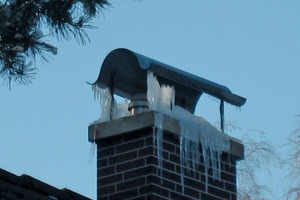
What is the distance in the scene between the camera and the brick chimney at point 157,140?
13617 millimetres

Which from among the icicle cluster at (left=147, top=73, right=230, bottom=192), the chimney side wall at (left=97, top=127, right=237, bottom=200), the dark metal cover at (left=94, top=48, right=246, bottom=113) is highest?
the dark metal cover at (left=94, top=48, right=246, bottom=113)

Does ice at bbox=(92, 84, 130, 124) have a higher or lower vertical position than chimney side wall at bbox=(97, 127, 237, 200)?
higher

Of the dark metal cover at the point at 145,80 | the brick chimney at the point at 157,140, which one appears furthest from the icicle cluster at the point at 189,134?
the dark metal cover at the point at 145,80

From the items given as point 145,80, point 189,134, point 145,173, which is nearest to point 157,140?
point 145,173

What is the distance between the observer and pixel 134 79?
47.4ft

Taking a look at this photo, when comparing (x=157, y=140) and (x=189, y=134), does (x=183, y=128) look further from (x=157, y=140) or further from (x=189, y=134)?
(x=157, y=140)

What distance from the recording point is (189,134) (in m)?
14.0

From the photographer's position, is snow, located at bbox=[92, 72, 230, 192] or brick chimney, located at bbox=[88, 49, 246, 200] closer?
brick chimney, located at bbox=[88, 49, 246, 200]

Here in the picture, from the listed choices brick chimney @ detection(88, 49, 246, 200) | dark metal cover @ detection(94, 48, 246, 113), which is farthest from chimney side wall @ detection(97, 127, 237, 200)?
dark metal cover @ detection(94, 48, 246, 113)

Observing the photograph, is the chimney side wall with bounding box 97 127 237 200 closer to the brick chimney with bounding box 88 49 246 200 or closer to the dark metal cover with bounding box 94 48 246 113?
the brick chimney with bounding box 88 49 246 200

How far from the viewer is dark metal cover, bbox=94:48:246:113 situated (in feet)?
46.5

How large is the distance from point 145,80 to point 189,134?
78cm

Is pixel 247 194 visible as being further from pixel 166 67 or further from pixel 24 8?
pixel 24 8

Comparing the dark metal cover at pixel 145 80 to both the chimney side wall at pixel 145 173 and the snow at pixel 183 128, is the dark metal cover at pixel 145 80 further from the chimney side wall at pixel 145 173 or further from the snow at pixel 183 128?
the chimney side wall at pixel 145 173
